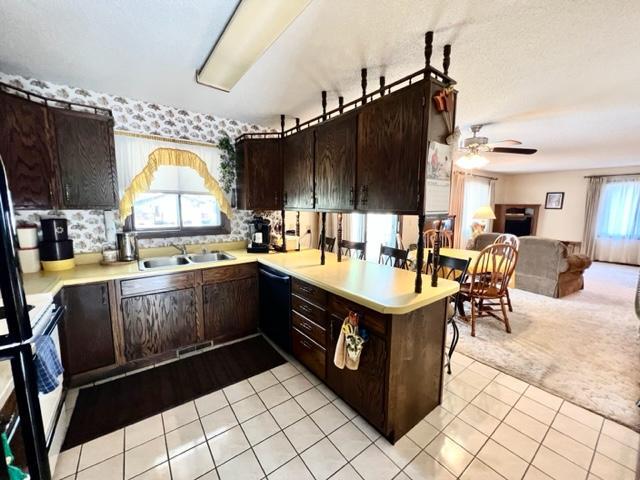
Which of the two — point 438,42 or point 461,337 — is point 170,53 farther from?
point 461,337

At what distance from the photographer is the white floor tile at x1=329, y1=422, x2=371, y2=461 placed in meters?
1.60

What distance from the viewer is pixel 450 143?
5.55 feet

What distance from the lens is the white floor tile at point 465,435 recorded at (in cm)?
163

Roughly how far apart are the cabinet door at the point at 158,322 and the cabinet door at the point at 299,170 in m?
1.33

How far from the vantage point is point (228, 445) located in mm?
1635

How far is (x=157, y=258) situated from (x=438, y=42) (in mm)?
3014

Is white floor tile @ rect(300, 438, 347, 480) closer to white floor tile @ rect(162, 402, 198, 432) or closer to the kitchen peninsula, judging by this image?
the kitchen peninsula

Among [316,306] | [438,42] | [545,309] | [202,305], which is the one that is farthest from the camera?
[545,309]

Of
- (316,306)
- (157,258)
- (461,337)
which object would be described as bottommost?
(461,337)

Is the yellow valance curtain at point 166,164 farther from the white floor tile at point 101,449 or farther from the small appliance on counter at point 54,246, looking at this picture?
the white floor tile at point 101,449

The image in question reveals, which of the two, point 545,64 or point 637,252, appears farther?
point 637,252

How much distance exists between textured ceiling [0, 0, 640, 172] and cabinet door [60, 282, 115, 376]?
1.67 m

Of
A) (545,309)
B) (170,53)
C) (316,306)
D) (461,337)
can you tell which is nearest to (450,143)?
(316,306)

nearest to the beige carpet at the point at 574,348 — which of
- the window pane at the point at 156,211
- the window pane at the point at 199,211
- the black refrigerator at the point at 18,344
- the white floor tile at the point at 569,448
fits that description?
the white floor tile at the point at 569,448
